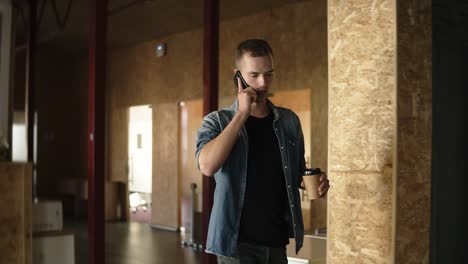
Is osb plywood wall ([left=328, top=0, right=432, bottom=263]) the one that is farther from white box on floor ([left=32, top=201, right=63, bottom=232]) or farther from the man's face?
white box on floor ([left=32, top=201, right=63, bottom=232])

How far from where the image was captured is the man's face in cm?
184

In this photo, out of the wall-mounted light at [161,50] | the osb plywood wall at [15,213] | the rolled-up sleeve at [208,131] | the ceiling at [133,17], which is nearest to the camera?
the rolled-up sleeve at [208,131]

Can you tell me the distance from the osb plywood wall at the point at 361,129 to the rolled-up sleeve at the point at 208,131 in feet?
3.89

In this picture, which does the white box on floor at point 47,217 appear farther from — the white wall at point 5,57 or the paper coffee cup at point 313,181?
the paper coffee cup at point 313,181

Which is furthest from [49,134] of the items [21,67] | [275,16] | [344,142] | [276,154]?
[276,154]

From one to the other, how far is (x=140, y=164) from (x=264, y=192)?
9101 mm

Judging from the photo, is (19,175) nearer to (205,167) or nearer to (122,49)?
(205,167)

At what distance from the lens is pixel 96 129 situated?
5078 millimetres

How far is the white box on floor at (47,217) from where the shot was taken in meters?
4.91

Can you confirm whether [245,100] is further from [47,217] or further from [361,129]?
[47,217]

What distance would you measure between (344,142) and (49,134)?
391 inches

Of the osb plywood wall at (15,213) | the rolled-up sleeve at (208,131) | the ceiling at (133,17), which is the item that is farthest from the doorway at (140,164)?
the rolled-up sleeve at (208,131)

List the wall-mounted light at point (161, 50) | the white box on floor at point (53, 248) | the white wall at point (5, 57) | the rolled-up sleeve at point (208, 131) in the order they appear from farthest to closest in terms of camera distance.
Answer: the wall-mounted light at point (161, 50), the white wall at point (5, 57), the white box on floor at point (53, 248), the rolled-up sleeve at point (208, 131)

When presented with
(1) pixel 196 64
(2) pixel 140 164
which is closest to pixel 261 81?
(1) pixel 196 64
